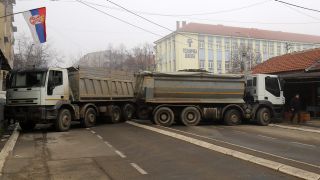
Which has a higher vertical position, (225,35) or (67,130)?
(225,35)

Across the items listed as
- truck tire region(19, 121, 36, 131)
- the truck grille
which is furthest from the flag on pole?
truck tire region(19, 121, 36, 131)

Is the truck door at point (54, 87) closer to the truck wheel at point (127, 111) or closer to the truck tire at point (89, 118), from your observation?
the truck tire at point (89, 118)

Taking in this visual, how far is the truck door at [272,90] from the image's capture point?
23234 mm

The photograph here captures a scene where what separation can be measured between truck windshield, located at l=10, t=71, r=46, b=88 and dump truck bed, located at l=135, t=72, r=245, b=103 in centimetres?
520

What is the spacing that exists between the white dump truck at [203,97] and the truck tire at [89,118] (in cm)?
233

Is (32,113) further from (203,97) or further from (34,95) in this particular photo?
(203,97)

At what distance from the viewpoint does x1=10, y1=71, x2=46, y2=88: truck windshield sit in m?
18.3

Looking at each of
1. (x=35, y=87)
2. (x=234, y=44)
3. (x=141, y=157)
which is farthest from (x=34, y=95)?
(x=234, y=44)

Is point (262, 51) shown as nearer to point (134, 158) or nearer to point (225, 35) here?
point (225, 35)

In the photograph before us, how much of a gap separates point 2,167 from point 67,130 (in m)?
9.00

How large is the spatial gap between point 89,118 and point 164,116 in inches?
146

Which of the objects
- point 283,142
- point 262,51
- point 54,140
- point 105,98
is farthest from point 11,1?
point 262,51

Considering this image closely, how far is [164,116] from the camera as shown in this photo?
21.5 metres

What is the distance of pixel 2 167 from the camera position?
10367mm
